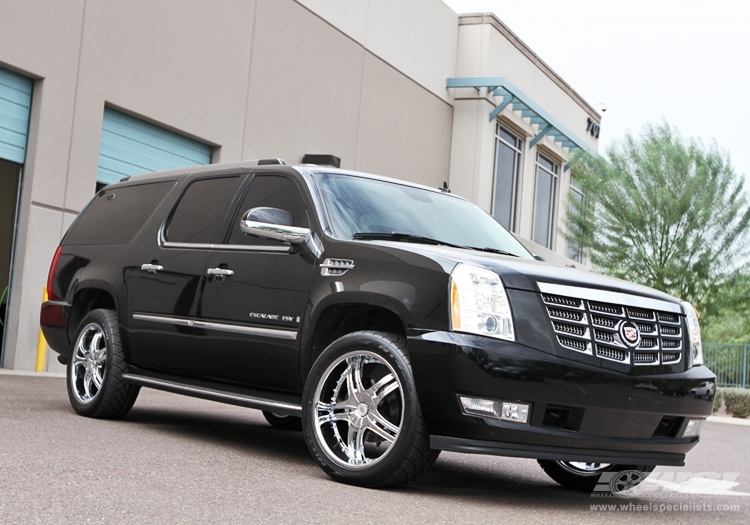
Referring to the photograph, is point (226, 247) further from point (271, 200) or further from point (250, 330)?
point (250, 330)

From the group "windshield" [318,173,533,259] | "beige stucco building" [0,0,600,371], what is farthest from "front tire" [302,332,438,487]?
"beige stucco building" [0,0,600,371]

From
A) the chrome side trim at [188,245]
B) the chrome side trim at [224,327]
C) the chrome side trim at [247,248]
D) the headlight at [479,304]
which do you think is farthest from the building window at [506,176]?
the headlight at [479,304]

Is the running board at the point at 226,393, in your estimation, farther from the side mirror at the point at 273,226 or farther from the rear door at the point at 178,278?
the side mirror at the point at 273,226

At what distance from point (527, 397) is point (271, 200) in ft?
8.21

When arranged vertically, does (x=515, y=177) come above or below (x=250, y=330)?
above

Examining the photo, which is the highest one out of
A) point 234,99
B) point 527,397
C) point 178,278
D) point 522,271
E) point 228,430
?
point 234,99

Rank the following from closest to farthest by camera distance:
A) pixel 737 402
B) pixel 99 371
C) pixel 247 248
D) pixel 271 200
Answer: pixel 247 248
pixel 271 200
pixel 99 371
pixel 737 402

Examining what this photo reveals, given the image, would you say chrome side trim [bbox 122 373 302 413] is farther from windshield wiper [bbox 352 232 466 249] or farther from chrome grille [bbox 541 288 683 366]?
chrome grille [bbox 541 288 683 366]

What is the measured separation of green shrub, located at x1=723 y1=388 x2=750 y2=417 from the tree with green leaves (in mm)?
5425

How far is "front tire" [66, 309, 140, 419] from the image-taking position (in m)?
7.95

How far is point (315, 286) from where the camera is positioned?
6.38 m

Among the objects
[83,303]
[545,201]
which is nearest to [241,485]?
[83,303]

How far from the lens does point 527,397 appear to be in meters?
5.50

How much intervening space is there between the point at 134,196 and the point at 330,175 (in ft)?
7.56
